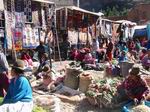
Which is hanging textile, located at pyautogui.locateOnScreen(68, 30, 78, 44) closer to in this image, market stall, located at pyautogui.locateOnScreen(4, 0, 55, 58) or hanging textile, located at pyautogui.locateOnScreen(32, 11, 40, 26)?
market stall, located at pyautogui.locateOnScreen(4, 0, 55, 58)

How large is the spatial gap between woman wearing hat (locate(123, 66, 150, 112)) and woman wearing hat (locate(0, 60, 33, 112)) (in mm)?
Result: 2696

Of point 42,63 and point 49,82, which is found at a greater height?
point 42,63

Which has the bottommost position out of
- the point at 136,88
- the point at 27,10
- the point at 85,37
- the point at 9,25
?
the point at 136,88

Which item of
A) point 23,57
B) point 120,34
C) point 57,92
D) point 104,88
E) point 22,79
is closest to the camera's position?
point 22,79

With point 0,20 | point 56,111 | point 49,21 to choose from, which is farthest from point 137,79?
point 49,21

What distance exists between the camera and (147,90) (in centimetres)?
800

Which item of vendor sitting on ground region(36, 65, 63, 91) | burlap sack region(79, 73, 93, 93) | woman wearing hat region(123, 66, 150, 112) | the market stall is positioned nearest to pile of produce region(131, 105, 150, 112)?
woman wearing hat region(123, 66, 150, 112)

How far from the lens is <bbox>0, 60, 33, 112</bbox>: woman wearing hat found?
227 inches

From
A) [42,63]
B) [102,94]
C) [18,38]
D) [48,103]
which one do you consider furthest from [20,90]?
[18,38]

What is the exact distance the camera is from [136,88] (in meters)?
→ 8.07

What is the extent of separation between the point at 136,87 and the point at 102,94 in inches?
30.9

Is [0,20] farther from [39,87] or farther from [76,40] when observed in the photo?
[76,40]

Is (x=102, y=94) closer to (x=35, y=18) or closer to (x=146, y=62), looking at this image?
(x=146, y=62)

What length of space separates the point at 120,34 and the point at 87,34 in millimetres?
6593
